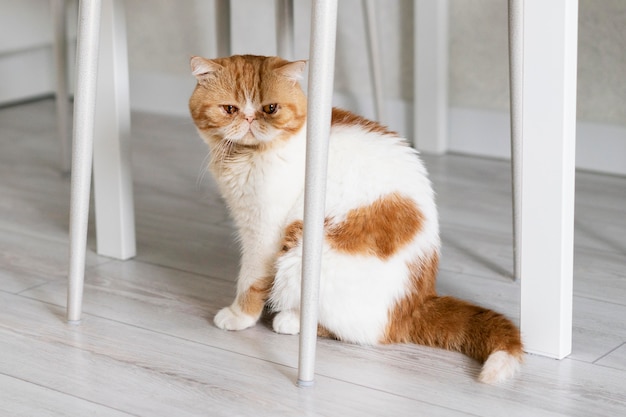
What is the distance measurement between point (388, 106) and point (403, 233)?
1173 mm

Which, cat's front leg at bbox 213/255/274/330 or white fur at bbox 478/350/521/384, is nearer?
white fur at bbox 478/350/521/384

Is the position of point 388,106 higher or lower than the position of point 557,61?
lower

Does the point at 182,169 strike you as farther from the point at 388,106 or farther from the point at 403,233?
the point at 403,233

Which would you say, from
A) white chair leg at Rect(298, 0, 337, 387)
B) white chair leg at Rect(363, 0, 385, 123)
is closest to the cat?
white chair leg at Rect(298, 0, 337, 387)

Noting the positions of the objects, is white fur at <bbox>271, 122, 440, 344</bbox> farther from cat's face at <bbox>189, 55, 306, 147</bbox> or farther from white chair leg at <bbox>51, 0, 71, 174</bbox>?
white chair leg at <bbox>51, 0, 71, 174</bbox>

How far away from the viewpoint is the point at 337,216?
4.34 ft

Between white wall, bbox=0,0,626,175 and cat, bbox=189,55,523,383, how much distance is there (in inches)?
36.9

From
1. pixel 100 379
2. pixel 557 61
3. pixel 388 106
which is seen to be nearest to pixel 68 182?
pixel 388 106

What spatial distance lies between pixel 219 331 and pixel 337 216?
0.85ft

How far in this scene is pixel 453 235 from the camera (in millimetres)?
1830

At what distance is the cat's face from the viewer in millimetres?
1320

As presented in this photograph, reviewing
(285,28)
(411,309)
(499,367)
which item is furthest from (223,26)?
(499,367)

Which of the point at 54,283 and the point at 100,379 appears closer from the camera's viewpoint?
the point at 100,379

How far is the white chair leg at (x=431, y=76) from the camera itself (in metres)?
2.30
